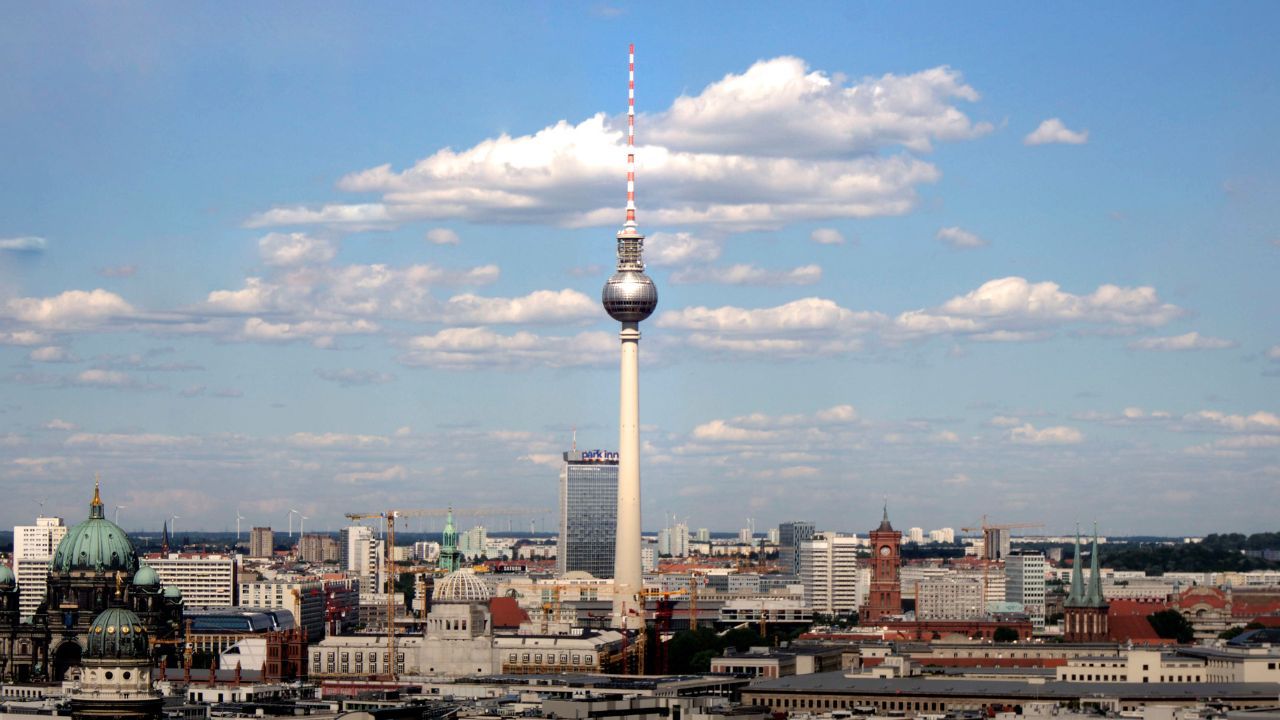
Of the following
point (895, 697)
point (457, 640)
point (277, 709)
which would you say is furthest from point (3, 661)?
point (895, 697)

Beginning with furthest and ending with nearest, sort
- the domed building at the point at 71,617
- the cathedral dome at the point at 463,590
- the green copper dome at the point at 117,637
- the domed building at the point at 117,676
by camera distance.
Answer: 1. the cathedral dome at the point at 463,590
2. the domed building at the point at 71,617
3. the green copper dome at the point at 117,637
4. the domed building at the point at 117,676

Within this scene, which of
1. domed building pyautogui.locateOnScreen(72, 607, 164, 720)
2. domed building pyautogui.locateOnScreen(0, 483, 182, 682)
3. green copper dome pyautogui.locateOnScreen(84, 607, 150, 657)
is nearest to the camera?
domed building pyautogui.locateOnScreen(72, 607, 164, 720)

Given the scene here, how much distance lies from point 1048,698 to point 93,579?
76.0 m

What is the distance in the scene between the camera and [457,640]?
193m

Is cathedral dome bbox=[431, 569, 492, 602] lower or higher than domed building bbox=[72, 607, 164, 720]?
higher

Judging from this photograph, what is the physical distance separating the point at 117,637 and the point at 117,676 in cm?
161

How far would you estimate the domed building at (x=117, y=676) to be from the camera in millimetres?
→ 115438

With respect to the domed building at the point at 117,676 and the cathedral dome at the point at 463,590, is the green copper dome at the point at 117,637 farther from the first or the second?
the cathedral dome at the point at 463,590

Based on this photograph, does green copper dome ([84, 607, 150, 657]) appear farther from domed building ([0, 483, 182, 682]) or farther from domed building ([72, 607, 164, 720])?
domed building ([0, 483, 182, 682])

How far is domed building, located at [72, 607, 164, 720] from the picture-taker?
11544cm

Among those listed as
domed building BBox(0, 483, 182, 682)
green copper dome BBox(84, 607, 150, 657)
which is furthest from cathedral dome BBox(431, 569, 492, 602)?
green copper dome BBox(84, 607, 150, 657)

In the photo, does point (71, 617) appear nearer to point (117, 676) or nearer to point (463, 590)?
point (463, 590)

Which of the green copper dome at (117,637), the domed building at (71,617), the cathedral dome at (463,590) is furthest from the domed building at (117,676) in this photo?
the cathedral dome at (463,590)

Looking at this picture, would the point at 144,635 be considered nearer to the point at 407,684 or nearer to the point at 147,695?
the point at 147,695
